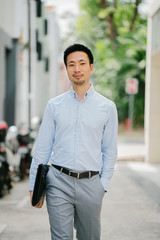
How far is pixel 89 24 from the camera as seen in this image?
36312 mm

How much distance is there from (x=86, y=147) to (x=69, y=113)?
0.28m

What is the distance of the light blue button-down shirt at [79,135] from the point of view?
3477mm

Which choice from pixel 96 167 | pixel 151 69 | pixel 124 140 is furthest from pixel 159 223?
pixel 124 140

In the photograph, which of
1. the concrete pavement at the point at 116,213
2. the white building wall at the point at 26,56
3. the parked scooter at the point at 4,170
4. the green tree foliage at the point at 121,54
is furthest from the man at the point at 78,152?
A: the green tree foliage at the point at 121,54

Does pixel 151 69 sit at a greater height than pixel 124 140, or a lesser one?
greater

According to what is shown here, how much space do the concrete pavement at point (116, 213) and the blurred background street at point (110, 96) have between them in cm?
1

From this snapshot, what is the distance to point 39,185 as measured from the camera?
338 centimetres

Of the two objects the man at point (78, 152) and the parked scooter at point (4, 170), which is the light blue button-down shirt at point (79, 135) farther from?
the parked scooter at point (4, 170)

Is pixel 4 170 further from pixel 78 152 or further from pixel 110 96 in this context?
pixel 110 96

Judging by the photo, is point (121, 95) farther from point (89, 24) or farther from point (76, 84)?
point (76, 84)

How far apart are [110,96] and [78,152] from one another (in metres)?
28.7

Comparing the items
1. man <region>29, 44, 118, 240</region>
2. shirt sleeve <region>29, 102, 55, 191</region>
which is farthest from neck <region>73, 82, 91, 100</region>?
shirt sleeve <region>29, 102, 55, 191</region>

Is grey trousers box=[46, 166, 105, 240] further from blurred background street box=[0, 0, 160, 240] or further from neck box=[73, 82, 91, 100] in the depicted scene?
blurred background street box=[0, 0, 160, 240]

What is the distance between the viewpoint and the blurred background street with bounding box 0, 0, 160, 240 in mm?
6422
